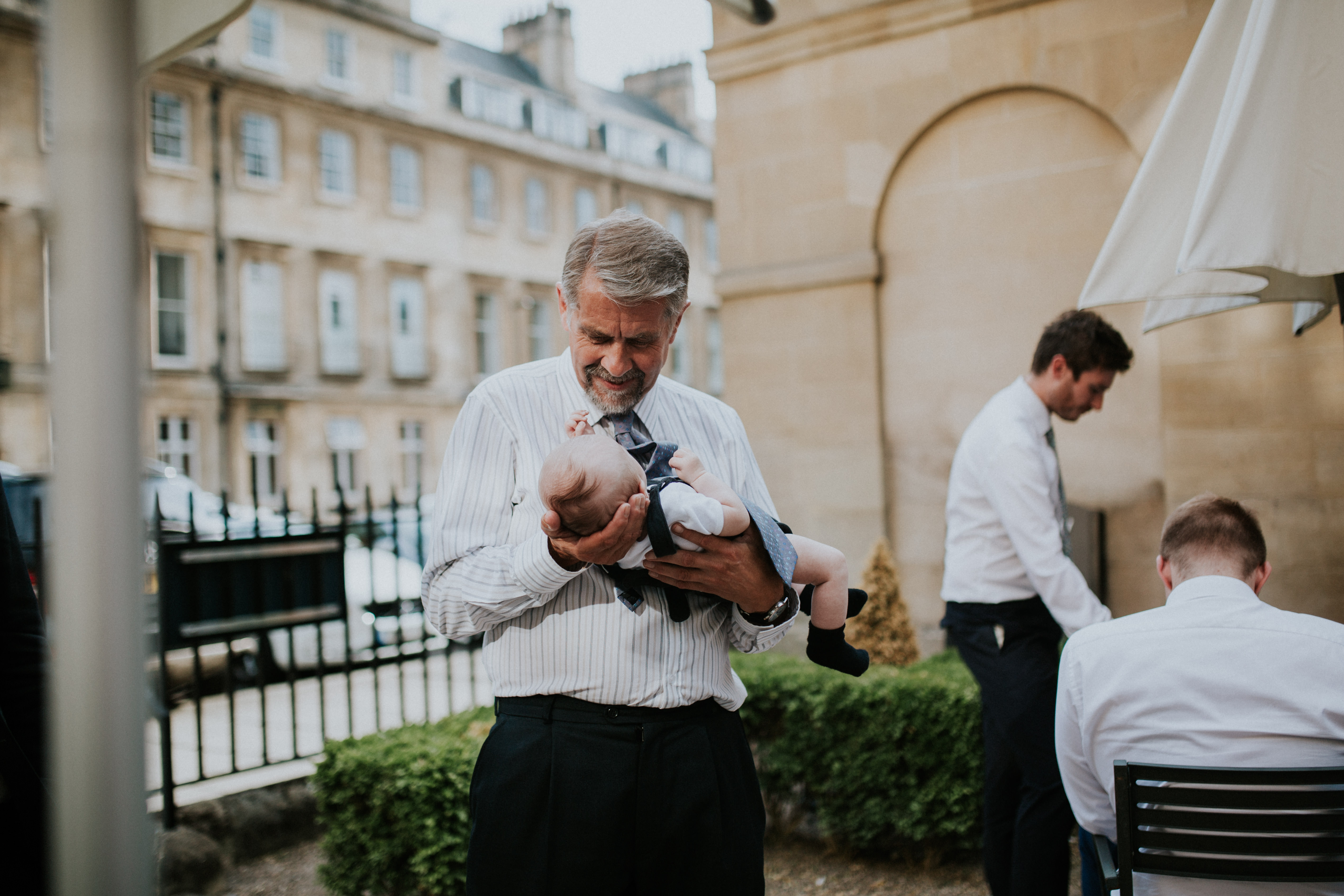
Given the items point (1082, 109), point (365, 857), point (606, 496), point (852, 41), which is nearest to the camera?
point (606, 496)

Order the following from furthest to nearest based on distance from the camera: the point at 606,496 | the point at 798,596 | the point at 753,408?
the point at 753,408 → the point at 798,596 → the point at 606,496

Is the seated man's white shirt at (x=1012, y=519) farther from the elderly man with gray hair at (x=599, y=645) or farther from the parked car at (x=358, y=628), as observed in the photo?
the parked car at (x=358, y=628)

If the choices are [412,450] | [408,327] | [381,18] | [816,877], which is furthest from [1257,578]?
[381,18]

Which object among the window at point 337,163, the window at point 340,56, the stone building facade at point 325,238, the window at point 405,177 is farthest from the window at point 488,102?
the window at point 337,163

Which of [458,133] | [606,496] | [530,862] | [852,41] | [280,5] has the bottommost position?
[530,862]

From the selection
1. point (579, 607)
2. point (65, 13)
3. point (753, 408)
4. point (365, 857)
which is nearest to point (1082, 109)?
point (753, 408)

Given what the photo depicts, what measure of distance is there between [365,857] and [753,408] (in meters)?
4.00

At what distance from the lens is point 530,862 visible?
197cm

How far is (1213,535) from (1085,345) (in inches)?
51.8

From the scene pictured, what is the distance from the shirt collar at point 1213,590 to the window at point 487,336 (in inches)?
1192

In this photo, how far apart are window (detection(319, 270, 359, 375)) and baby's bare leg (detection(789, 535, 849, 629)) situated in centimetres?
2732

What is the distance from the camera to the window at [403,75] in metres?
30.3

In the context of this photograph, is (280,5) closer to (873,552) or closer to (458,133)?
(458,133)

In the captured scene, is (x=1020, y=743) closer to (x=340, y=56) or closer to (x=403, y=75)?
(x=340, y=56)
